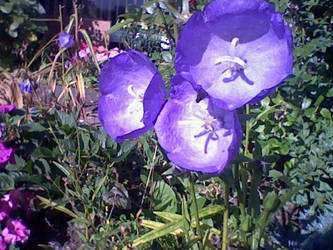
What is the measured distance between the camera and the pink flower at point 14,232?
162 centimetres

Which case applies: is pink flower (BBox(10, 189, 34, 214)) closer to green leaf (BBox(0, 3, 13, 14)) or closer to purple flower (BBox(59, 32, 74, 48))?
purple flower (BBox(59, 32, 74, 48))

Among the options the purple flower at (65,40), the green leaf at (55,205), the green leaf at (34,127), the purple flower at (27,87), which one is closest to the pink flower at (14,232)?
the green leaf at (55,205)

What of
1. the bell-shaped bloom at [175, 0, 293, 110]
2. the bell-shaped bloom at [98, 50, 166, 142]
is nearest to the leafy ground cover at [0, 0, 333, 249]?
the bell-shaped bloom at [98, 50, 166, 142]

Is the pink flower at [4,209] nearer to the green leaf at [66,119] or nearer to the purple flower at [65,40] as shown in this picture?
the green leaf at [66,119]

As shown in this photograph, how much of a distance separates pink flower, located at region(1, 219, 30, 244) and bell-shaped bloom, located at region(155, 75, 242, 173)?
1044 millimetres

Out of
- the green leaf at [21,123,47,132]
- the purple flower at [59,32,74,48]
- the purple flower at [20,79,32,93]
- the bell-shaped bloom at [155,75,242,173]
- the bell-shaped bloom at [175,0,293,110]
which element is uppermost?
the bell-shaped bloom at [175,0,293,110]

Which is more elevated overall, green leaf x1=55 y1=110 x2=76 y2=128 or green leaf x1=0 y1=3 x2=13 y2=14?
green leaf x1=55 y1=110 x2=76 y2=128

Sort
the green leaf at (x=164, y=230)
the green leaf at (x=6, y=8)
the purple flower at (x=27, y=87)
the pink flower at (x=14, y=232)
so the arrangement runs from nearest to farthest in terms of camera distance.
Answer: the green leaf at (x=164, y=230), the pink flower at (x=14, y=232), the purple flower at (x=27, y=87), the green leaf at (x=6, y=8)

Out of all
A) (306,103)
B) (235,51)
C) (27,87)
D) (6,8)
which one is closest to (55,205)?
(27,87)

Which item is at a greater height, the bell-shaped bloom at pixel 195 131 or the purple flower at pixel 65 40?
the bell-shaped bloom at pixel 195 131

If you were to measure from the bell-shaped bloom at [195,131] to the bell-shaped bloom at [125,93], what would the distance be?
30 mm

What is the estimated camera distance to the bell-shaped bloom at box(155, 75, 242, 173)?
79 cm

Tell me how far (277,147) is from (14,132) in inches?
45.7

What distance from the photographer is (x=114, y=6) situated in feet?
19.8
